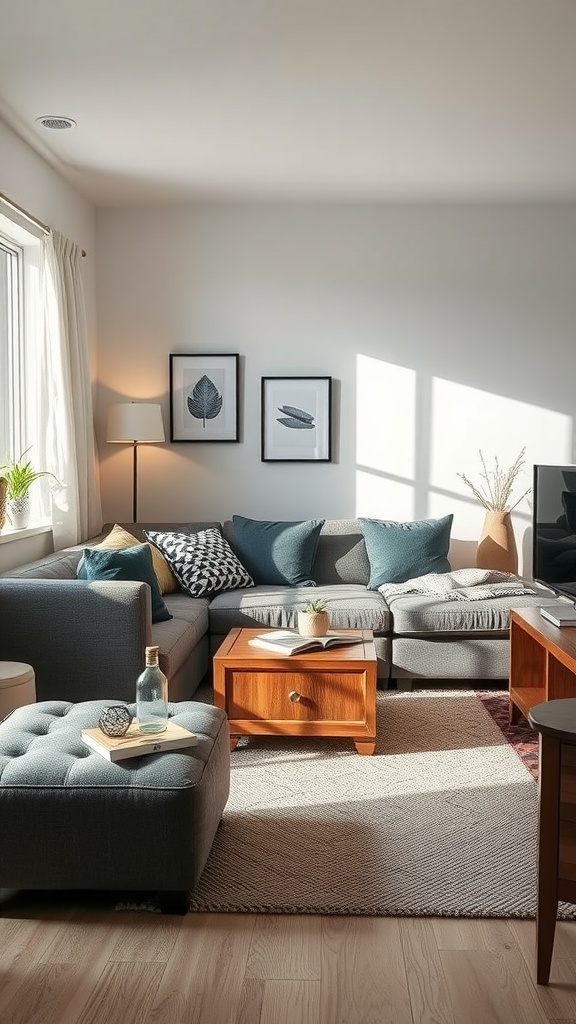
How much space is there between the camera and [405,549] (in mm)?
5262

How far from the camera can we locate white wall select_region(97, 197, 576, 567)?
5816 millimetres

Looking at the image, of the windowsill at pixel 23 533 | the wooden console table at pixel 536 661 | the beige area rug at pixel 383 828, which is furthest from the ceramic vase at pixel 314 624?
the windowsill at pixel 23 533

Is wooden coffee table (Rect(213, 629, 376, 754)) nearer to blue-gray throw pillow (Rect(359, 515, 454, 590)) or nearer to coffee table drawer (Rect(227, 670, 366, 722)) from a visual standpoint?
coffee table drawer (Rect(227, 670, 366, 722))

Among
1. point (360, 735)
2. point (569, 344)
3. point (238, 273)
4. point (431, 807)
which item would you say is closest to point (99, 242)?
point (238, 273)

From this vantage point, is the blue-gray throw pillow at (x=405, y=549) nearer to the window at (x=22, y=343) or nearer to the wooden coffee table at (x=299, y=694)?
the wooden coffee table at (x=299, y=694)

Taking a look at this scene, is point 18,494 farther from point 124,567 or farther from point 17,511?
point 124,567

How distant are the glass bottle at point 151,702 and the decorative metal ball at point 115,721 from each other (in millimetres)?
42

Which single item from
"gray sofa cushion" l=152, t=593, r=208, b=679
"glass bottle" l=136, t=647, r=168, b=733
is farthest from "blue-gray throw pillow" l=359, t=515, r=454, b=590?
"glass bottle" l=136, t=647, r=168, b=733

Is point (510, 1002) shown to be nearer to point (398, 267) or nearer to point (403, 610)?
point (403, 610)

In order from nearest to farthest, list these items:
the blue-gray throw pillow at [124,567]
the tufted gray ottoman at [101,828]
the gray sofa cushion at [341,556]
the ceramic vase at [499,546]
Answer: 1. the tufted gray ottoman at [101,828]
2. the blue-gray throw pillow at [124,567]
3. the gray sofa cushion at [341,556]
4. the ceramic vase at [499,546]

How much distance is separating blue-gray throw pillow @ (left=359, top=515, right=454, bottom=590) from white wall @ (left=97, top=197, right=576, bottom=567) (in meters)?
0.55

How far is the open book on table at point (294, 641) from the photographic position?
12.5ft

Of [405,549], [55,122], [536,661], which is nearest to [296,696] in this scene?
[536,661]

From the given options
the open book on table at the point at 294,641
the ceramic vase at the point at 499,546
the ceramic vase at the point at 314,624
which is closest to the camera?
the open book on table at the point at 294,641
